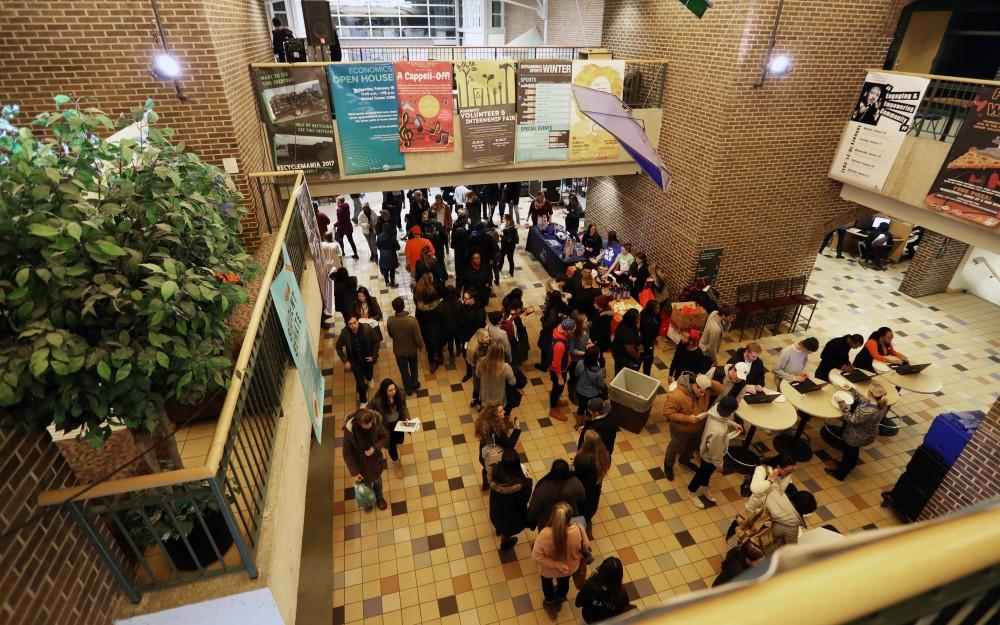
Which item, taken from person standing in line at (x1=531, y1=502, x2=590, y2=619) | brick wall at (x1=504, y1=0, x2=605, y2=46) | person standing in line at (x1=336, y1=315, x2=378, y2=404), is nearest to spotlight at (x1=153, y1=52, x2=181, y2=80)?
person standing in line at (x1=336, y1=315, x2=378, y2=404)

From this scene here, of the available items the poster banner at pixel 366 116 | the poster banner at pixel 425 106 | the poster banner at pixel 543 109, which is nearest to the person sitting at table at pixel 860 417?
the poster banner at pixel 543 109

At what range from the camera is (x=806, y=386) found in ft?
21.1

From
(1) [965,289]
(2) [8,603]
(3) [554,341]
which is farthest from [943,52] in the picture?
(2) [8,603]

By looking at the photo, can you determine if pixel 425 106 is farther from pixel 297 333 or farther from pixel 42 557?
pixel 42 557

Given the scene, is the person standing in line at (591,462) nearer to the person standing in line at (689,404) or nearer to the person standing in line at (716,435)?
the person standing in line at (689,404)

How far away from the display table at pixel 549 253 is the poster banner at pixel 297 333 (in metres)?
6.46

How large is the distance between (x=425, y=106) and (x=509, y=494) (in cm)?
646

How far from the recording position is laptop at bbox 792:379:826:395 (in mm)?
6395

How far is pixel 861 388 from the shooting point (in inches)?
251

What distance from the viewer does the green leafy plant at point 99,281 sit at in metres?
1.91

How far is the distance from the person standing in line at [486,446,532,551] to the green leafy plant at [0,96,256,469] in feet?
9.13

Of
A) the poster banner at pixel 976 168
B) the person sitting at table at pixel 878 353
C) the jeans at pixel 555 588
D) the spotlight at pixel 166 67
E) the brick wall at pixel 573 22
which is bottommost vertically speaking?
the jeans at pixel 555 588

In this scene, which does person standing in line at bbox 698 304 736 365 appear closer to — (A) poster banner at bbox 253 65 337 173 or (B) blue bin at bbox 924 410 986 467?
(B) blue bin at bbox 924 410 986 467

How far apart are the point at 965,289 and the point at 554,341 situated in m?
10.8
